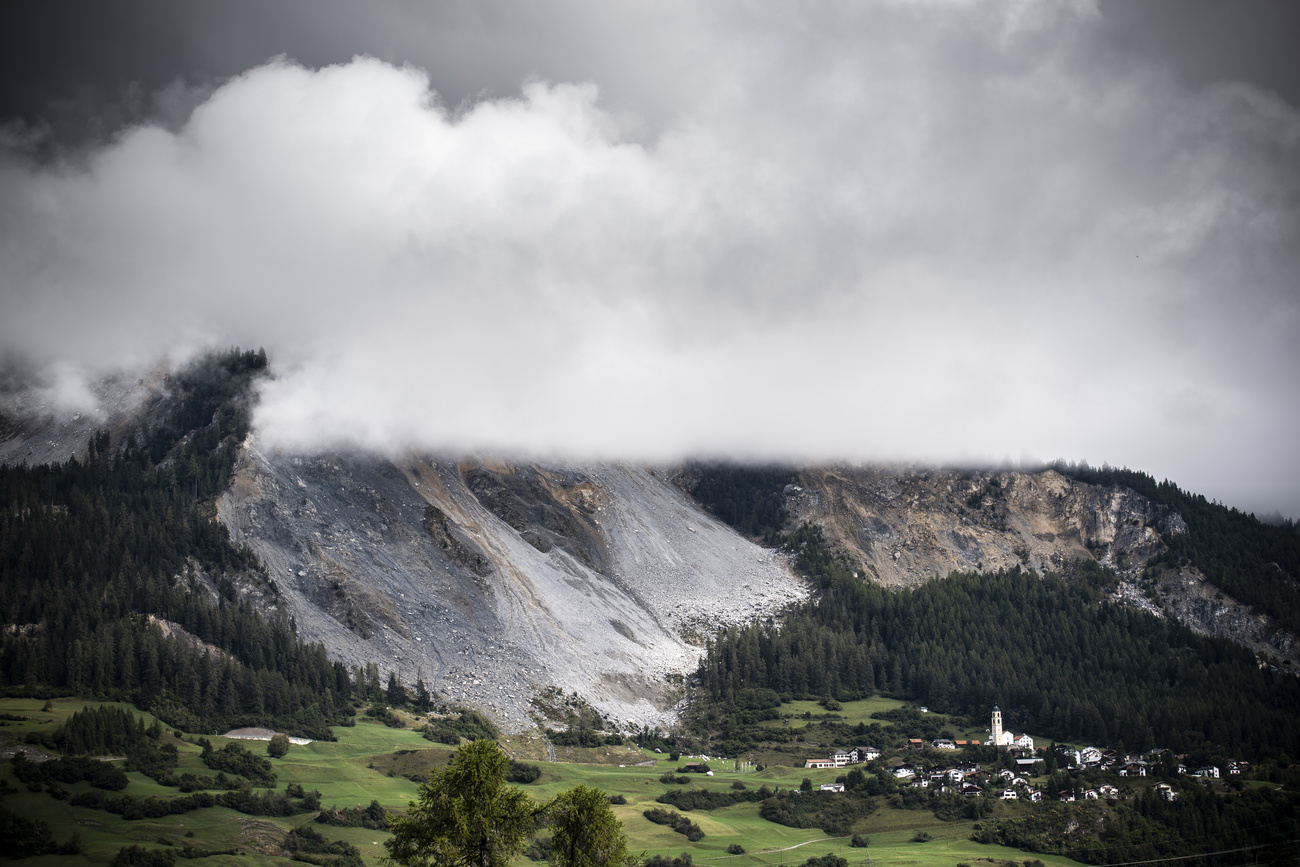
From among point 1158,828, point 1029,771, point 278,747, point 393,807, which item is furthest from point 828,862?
point 278,747

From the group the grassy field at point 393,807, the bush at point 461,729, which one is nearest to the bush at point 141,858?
the grassy field at point 393,807

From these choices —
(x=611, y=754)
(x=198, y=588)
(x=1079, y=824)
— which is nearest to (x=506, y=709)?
(x=611, y=754)

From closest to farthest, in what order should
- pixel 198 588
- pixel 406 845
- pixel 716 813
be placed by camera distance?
pixel 406 845
pixel 716 813
pixel 198 588

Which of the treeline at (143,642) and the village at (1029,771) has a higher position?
the treeline at (143,642)

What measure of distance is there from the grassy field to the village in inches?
320

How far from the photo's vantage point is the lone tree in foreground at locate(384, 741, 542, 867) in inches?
2502

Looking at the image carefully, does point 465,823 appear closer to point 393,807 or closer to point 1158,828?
point 393,807

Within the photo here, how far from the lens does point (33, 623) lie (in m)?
172

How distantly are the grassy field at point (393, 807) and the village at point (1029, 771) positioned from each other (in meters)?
8.12

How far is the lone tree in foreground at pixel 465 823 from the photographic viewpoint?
63.6 meters

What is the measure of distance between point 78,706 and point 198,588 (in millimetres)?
45102

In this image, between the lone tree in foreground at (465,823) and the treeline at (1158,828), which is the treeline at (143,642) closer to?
the treeline at (1158,828)

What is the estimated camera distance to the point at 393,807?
5497 inches

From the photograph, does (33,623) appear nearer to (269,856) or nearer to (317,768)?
(317,768)
